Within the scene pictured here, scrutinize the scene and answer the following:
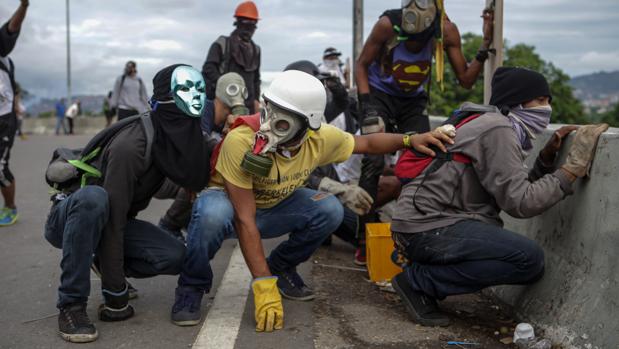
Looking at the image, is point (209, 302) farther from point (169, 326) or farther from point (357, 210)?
point (357, 210)

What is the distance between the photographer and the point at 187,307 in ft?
13.5

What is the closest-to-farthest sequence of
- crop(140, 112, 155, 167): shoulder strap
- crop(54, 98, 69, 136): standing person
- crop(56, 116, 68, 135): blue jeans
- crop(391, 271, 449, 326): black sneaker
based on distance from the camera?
crop(140, 112, 155, 167): shoulder strap
crop(391, 271, 449, 326): black sneaker
crop(54, 98, 69, 136): standing person
crop(56, 116, 68, 135): blue jeans

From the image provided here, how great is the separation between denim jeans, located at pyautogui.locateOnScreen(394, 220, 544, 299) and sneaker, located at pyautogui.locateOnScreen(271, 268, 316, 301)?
0.83 m

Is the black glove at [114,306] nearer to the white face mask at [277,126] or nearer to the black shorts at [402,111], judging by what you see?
the white face mask at [277,126]

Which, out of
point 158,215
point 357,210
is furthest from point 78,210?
point 158,215

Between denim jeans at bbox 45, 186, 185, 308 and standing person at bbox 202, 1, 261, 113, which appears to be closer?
denim jeans at bbox 45, 186, 185, 308

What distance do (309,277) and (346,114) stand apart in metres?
2.00

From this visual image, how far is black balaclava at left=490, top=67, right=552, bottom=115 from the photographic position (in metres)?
3.97

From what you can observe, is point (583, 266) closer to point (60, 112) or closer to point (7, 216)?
point (7, 216)

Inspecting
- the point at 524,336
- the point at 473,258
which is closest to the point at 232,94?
the point at 473,258

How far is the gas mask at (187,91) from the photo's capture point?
396 cm

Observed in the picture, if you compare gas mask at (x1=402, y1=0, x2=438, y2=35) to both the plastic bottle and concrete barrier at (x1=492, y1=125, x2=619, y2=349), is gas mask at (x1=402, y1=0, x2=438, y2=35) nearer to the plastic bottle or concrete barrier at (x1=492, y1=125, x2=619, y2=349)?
concrete barrier at (x1=492, y1=125, x2=619, y2=349)

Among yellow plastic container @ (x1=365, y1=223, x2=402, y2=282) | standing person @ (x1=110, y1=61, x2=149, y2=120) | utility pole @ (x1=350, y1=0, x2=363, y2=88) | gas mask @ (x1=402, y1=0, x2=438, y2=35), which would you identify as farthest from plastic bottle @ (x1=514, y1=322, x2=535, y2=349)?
standing person @ (x1=110, y1=61, x2=149, y2=120)

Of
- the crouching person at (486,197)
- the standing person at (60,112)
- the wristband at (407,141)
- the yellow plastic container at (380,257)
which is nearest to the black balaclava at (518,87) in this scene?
the crouching person at (486,197)
